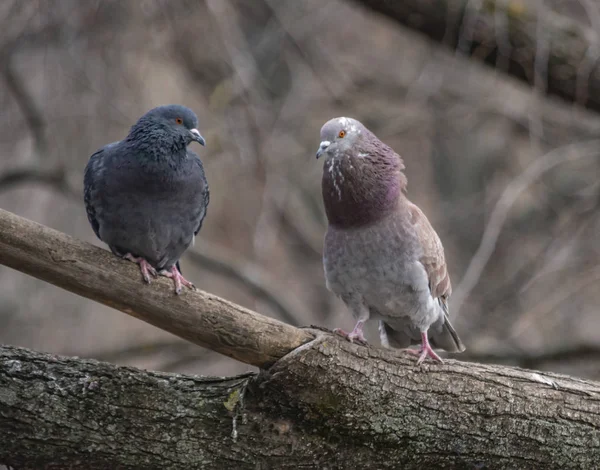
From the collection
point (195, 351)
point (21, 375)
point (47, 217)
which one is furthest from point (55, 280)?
point (47, 217)

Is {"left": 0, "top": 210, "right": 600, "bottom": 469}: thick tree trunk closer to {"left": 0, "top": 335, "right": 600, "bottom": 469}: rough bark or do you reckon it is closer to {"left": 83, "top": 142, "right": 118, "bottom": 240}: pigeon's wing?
{"left": 0, "top": 335, "right": 600, "bottom": 469}: rough bark

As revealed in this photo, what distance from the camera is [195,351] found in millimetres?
6539

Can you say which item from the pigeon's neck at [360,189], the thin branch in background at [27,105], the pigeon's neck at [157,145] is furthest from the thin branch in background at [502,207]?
the thin branch in background at [27,105]

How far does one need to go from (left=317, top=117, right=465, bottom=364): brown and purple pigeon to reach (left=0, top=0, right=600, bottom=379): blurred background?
1.06m

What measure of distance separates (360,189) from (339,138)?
284 mm

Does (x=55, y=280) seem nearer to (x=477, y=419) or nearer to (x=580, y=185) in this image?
(x=477, y=419)

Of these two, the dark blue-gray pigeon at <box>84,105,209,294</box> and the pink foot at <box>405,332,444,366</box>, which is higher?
the dark blue-gray pigeon at <box>84,105,209,294</box>

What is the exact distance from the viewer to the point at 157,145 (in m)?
4.12

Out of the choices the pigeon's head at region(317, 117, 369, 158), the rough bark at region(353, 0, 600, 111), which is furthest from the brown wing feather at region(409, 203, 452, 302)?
the rough bark at region(353, 0, 600, 111)

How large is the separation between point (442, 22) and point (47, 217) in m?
4.11

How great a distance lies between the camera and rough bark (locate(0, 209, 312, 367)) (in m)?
3.18

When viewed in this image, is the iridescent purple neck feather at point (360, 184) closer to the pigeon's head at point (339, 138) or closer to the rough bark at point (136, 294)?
the pigeon's head at point (339, 138)

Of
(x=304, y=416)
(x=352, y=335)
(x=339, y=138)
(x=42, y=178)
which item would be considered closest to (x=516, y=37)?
(x=339, y=138)

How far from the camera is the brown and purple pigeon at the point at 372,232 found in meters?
4.18
